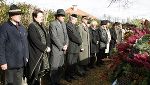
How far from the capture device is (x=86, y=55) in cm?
1303

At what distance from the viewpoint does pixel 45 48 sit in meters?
8.76

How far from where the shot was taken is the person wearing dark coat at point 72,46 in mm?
11148

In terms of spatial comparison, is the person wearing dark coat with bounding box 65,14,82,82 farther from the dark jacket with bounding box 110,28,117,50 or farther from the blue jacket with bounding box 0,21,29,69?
the dark jacket with bounding box 110,28,117,50

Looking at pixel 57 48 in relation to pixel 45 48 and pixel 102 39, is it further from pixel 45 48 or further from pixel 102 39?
pixel 102 39

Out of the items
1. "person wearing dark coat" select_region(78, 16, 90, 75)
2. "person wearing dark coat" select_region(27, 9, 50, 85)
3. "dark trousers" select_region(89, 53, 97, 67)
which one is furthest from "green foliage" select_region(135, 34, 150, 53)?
"dark trousers" select_region(89, 53, 97, 67)

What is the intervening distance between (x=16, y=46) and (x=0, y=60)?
494 mm

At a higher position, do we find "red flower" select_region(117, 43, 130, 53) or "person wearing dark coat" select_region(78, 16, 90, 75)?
"red flower" select_region(117, 43, 130, 53)

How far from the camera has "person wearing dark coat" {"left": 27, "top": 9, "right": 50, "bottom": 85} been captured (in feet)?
28.3

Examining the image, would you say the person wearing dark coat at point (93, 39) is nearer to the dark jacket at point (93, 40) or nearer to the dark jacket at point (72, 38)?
the dark jacket at point (93, 40)

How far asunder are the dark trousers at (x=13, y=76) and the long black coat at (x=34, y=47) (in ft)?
3.33

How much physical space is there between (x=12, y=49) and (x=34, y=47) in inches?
51.6

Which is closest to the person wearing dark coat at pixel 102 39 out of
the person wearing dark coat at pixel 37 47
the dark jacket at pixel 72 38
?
the dark jacket at pixel 72 38

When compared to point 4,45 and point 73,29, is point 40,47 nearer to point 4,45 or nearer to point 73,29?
point 4,45

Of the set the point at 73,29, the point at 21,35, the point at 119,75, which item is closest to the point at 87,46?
the point at 73,29
